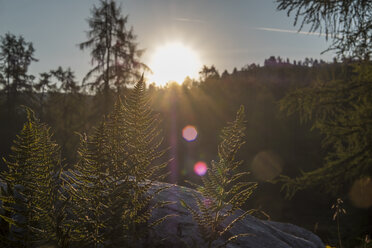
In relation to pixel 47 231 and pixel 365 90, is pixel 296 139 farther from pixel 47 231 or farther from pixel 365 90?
pixel 47 231

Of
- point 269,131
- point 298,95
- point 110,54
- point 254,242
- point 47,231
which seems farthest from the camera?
point 269,131

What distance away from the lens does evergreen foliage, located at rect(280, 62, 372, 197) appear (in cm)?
577

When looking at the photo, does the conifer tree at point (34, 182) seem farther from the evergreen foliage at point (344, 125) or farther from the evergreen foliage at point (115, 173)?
the evergreen foliage at point (344, 125)

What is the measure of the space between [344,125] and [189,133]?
14.2 metres

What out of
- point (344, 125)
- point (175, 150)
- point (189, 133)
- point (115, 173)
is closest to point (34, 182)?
point (115, 173)

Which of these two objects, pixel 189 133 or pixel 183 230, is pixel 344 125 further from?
pixel 189 133

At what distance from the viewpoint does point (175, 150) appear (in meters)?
18.8

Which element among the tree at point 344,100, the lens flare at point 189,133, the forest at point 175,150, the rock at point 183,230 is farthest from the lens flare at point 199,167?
the rock at point 183,230

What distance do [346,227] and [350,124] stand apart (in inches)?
294

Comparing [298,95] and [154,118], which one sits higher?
[298,95]

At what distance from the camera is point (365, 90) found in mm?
5840

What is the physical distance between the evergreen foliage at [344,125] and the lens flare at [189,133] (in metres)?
13.2

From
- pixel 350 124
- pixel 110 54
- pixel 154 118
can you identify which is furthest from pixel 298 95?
pixel 110 54

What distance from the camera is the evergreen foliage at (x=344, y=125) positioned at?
18.9ft
